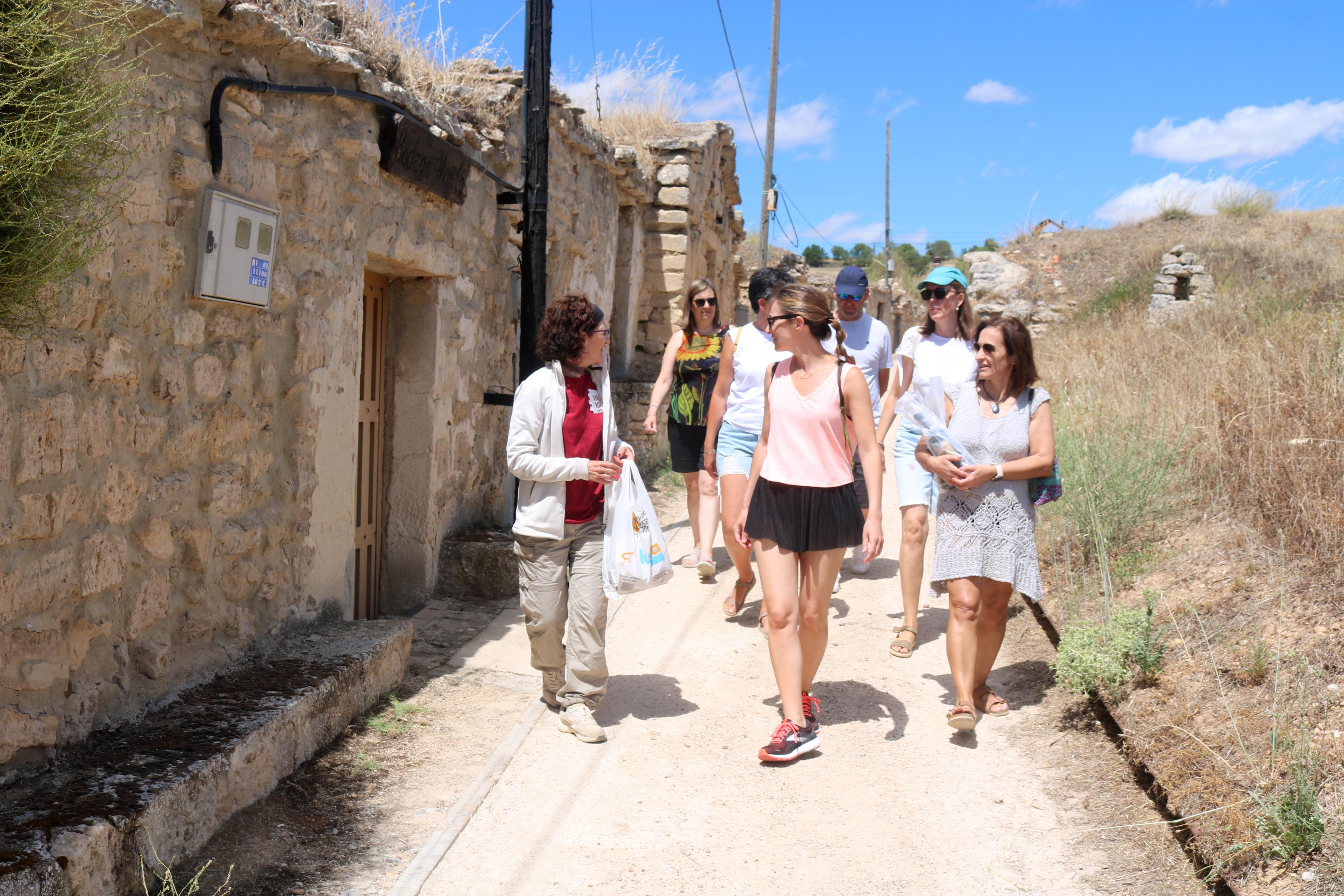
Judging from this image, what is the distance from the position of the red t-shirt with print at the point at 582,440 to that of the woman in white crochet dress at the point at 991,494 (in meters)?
1.35

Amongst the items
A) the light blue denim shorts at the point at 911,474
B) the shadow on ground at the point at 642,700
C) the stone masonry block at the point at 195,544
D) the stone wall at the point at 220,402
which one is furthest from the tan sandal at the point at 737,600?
the stone masonry block at the point at 195,544

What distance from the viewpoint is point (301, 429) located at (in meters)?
4.23

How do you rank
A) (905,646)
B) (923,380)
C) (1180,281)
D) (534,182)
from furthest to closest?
1. (1180,281)
2. (534,182)
3. (905,646)
4. (923,380)

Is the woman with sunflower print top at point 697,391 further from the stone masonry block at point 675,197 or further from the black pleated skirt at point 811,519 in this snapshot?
the stone masonry block at point 675,197

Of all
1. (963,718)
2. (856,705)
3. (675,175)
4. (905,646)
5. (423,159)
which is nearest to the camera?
(963,718)

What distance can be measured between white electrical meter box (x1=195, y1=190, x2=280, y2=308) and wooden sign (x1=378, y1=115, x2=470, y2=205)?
40.1 inches

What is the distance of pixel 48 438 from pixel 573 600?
1950 millimetres

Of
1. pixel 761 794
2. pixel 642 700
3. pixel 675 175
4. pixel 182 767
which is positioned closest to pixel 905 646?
A: pixel 642 700

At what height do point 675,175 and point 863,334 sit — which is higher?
point 675,175

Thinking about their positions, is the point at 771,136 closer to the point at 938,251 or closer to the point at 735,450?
the point at 735,450

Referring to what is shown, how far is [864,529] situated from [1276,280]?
1157 centimetres

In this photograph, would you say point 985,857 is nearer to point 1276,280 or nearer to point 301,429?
point 301,429

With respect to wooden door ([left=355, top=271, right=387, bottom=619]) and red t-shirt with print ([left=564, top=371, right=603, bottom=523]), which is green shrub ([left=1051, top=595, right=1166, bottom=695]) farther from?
wooden door ([left=355, top=271, right=387, bottom=619])

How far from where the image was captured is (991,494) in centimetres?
397
